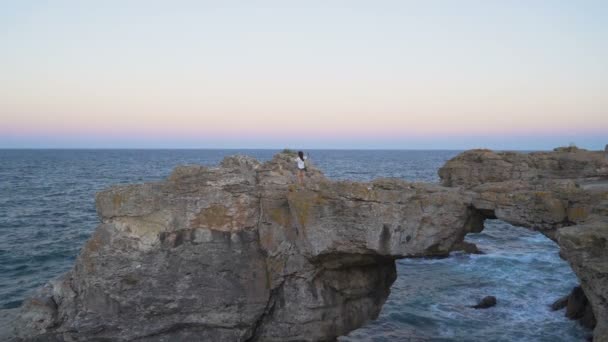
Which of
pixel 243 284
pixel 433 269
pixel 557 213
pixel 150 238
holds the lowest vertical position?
pixel 433 269

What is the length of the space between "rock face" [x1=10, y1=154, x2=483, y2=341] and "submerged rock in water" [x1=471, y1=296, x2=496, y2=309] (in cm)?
1026

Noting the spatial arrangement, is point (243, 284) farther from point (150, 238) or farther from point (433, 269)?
point (433, 269)

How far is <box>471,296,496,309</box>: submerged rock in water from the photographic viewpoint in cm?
2658

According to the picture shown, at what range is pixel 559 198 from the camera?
15703 millimetres

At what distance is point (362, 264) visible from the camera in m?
19.8

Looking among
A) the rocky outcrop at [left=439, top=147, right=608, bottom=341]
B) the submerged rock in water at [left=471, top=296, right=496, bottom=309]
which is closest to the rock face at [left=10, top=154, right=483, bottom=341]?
the rocky outcrop at [left=439, top=147, right=608, bottom=341]

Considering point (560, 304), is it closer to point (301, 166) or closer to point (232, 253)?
point (301, 166)

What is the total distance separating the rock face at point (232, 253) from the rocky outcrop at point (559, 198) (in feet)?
5.59

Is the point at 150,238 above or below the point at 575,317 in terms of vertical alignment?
above

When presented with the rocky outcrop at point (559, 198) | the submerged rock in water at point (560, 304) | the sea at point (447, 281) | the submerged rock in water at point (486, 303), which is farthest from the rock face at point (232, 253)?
the submerged rock in water at point (560, 304)

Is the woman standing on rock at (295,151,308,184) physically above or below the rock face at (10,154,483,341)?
above

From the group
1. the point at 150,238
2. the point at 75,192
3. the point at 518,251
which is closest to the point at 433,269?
the point at 518,251

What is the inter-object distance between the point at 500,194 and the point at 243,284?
1004 cm

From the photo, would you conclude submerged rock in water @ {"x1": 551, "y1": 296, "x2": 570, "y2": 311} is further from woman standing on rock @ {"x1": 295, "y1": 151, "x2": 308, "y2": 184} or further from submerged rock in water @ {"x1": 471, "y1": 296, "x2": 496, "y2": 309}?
woman standing on rock @ {"x1": 295, "y1": 151, "x2": 308, "y2": 184}
